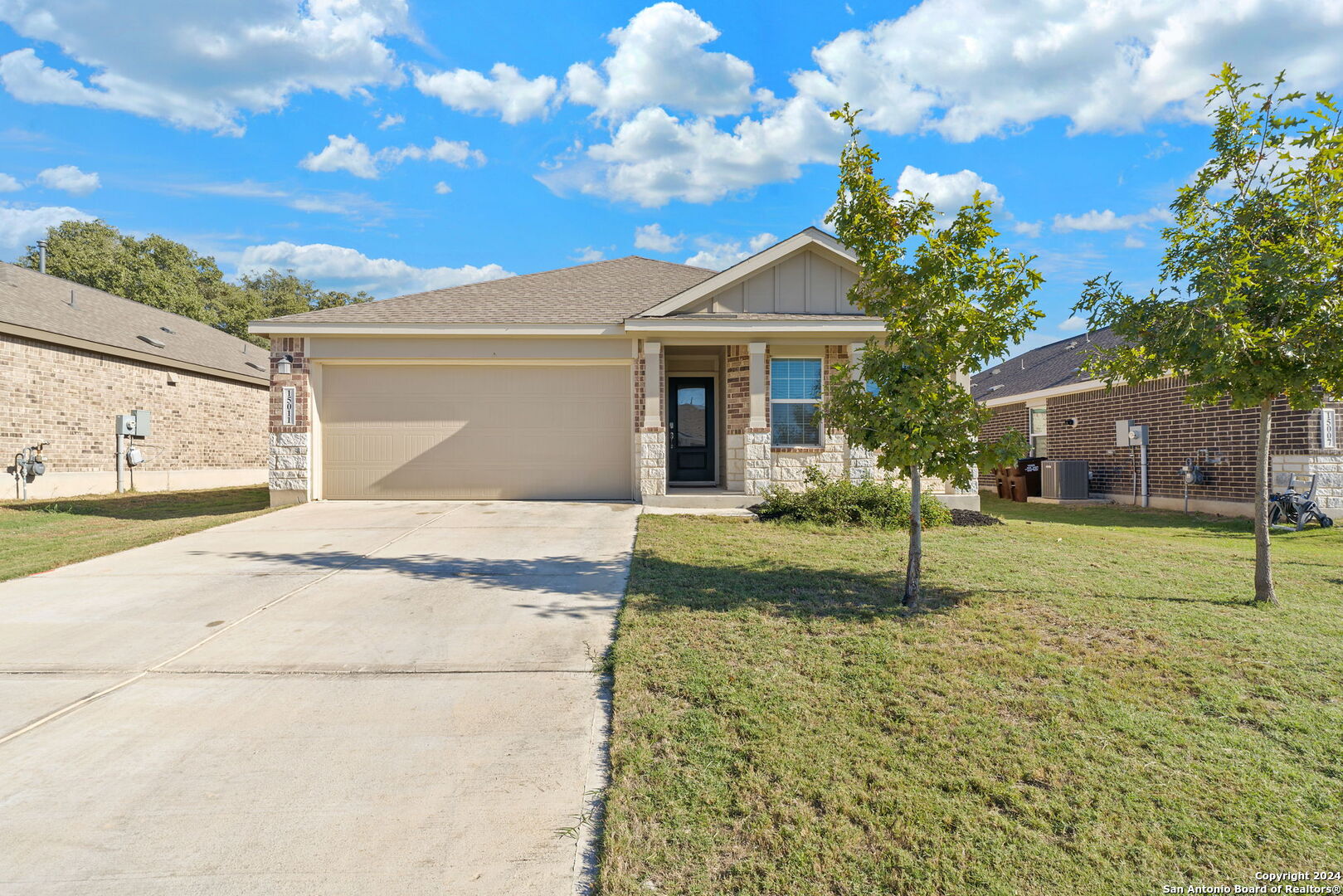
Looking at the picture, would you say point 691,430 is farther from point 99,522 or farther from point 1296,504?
point 1296,504

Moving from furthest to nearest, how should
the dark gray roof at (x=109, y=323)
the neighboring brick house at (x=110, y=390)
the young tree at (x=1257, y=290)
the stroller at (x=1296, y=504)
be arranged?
the dark gray roof at (x=109, y=323), the neighboring brick house at (x=110, y=390), the stroller at (x=1296, y=504), the young tree at (x=1257, y=290)

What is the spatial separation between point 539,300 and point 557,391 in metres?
2.20

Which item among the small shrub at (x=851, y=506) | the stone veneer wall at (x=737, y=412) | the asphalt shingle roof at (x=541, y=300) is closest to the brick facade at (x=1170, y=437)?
the small shrub at (x=851, y=506)

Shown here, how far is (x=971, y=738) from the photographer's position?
3.40 m

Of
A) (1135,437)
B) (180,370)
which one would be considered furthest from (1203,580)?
(180,370)

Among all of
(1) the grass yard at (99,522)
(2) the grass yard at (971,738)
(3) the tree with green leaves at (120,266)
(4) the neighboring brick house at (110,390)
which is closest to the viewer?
(2) the grass yard at (971,738)

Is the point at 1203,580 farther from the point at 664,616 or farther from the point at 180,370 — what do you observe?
the point at 180,370

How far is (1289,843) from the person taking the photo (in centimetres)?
263

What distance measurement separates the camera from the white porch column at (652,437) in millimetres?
11969

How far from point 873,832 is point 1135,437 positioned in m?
16.5

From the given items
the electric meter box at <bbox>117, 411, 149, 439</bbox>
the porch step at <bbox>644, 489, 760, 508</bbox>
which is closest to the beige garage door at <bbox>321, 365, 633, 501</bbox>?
the porch step at <bbox>644, 489, 760, 508</bbox>

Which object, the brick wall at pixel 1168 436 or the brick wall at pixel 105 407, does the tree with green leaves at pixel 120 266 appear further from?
the brick wall at pixel 1168 436

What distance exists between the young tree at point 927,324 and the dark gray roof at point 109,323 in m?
16.7

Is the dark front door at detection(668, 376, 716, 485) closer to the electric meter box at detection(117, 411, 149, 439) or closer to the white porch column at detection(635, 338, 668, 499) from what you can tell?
the white porch column at detection(635, 338, 668, 499)
